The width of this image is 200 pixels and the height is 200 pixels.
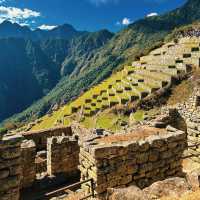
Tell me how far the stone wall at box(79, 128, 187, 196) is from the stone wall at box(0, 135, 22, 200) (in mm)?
Answer: 2470

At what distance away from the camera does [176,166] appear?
37.2ft

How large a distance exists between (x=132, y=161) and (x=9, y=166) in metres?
4.14

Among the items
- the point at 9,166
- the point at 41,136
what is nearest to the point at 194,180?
the point at 9,166

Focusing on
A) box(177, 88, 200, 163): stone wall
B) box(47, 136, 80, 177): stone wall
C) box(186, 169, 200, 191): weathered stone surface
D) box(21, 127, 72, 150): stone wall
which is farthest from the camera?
box(21, 127, 72, 150): stone wall

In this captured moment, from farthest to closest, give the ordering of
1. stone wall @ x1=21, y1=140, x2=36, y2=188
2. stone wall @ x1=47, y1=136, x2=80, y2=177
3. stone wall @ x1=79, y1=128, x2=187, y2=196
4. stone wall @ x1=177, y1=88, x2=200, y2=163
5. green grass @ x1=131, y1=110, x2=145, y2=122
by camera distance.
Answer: green grass @ x1=131, y1=110, x2=145, y2=122 < stone wall @ x1=177, y1=88, x2=200, y2=163 < stone wall @ x1=47, y1=136, x2=80, y2=177 < stone wall @ x1=21, y1=140, x2=36, y2=188 < stone wall @ x1=79, y1=128, x2=187, y2=196

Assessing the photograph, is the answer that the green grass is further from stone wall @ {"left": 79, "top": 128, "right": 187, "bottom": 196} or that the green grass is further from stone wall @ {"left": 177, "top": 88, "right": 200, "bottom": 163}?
stone wall @ {"left": 79, "top": 128, "right": 187, "bottom": 196}

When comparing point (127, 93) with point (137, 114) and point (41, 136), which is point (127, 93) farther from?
point (41, 136)

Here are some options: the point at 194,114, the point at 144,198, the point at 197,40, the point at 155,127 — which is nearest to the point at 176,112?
the point at 194,114

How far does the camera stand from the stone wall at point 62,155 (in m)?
15.3

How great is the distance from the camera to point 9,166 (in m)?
8.08

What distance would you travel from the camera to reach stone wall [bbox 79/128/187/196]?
9.72 metres

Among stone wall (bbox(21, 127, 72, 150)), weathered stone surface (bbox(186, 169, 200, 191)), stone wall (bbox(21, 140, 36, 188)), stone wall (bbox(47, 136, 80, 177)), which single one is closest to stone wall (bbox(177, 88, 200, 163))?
stone wall (bbox(47, 136, 80, 177))

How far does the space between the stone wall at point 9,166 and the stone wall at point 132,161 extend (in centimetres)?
247

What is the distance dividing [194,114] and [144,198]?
994 centimetres
